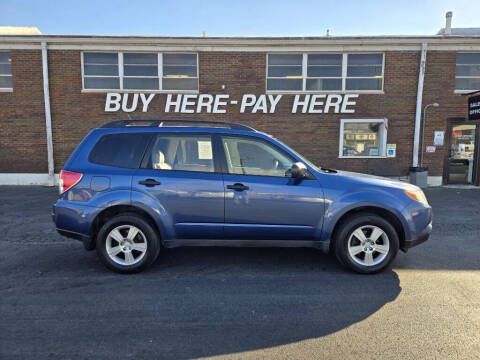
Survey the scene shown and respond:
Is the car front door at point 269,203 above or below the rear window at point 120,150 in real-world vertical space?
below

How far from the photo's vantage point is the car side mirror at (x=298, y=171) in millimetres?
3848

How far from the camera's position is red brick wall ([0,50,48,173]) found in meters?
11.3

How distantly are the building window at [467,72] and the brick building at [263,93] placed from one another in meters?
0.04

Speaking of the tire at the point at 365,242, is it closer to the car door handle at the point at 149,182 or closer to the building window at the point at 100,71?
the car door handle at the point at 149,182

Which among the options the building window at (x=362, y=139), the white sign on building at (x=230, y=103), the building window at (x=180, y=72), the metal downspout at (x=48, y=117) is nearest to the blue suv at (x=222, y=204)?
the white sign on building at (x=230, y=103)

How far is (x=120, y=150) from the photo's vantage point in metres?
4.11

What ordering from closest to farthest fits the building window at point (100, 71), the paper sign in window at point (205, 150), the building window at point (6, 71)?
the paper sign in window at point (205, 150), the building window at point (6, 71), the building window at point (100, 71)

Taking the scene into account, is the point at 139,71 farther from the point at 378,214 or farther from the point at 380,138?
the point at 378,214

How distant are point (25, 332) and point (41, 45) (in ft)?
37.8

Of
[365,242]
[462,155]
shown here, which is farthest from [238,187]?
[462,155]

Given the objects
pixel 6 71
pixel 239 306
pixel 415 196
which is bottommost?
pixel 239 306

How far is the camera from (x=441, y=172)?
11.6 m

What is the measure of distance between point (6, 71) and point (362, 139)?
13234 millimetres

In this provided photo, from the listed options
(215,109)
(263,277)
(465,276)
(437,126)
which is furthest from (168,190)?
(437,126)
